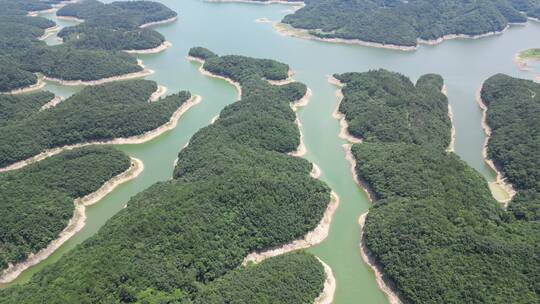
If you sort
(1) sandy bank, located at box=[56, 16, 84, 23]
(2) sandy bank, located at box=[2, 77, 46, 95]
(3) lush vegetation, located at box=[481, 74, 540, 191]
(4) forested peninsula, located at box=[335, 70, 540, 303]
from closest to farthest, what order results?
(4) forested peninsula, located at box=[335, 70, 540, 303]
(3) lush vegetation, located at box=[481, 74, 540, 191]
(2) sandy bank, located at box=[2, 77, 46, 95]
(1) sandy bank, located at box=[56, 16, 84, 23]

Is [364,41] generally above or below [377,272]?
above

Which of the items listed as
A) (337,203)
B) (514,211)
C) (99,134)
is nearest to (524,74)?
(514,211)

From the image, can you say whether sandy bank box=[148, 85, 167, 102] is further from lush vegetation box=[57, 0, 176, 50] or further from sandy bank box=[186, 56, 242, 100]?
lush vegetation box=[57, 0, 176, 50]

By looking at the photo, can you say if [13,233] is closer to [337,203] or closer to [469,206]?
[337,203]

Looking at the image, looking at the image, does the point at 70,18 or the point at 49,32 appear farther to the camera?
the point at 70,18

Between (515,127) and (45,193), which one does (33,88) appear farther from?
(515,127)

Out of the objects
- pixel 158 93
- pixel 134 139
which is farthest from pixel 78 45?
pixel 134 139

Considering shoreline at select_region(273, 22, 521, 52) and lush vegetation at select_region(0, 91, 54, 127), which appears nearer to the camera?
lush vegetation at select_region(0, 91, 54, 127)

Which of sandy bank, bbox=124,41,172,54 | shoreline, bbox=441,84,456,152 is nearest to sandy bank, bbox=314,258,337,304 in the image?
shoreline, bbox=441,84,456,152
